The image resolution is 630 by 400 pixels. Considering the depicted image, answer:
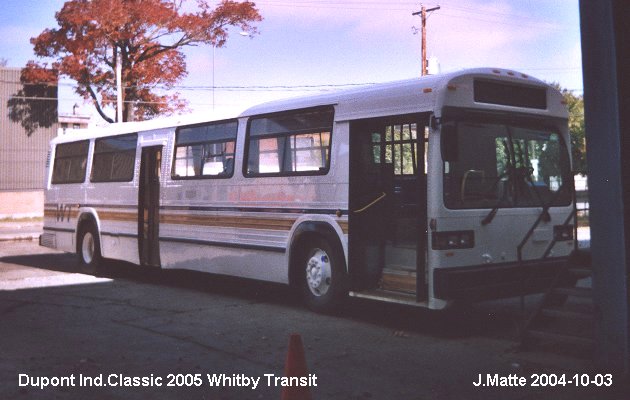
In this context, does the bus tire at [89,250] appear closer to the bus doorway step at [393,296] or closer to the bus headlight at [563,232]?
the bus doorway step at [393,296]

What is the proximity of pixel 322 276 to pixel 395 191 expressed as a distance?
60.7 inches

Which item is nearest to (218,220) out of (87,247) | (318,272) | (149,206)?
(149,206)

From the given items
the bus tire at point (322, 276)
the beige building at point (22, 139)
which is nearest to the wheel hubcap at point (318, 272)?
the bus tire at point (322, 276)

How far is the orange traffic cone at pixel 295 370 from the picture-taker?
186 inches

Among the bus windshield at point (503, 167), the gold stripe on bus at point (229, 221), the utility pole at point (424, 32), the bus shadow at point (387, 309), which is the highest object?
the utility pole at point (424, 32)

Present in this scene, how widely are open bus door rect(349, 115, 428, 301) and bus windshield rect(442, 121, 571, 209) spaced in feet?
2.43

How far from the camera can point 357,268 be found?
31.0ft

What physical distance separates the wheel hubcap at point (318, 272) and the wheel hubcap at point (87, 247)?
7130 mm

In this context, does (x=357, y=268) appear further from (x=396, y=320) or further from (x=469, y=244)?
(x=469, y=244)

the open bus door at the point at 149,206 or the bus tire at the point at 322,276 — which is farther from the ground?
the open bus door at the point at 149,206

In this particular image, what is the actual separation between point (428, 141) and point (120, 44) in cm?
2563

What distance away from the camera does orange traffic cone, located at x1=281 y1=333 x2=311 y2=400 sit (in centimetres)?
472

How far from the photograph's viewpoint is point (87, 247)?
→ 15.6 metres

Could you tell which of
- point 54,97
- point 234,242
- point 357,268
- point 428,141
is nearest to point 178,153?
point 234,242
